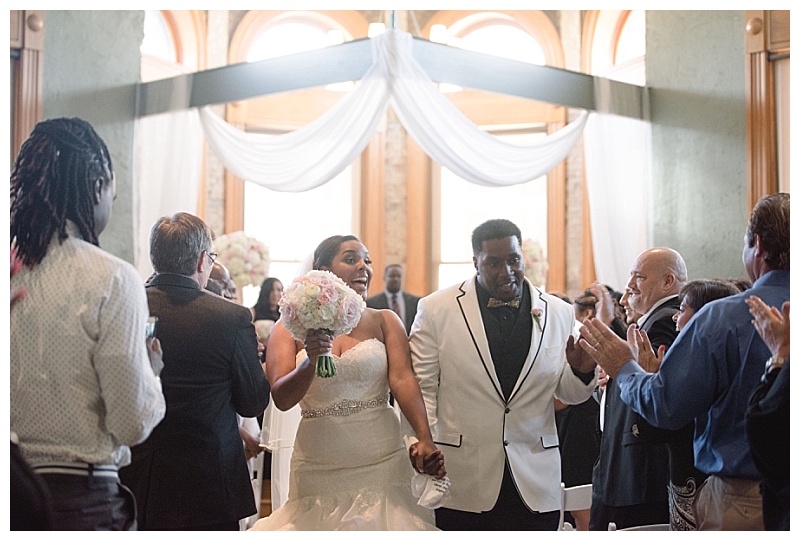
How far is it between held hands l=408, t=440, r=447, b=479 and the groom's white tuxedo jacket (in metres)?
0.29

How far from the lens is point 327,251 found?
3.81m

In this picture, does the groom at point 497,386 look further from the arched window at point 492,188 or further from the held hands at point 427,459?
the arched window at point 492,188

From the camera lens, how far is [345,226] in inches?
445

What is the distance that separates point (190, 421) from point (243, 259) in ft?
16.8

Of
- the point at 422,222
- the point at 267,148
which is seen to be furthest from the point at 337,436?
the point at 422,222

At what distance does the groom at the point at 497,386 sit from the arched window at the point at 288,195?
7356 millimetres

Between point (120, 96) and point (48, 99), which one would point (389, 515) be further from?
point (120, 96)

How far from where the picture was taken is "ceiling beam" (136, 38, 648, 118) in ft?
24.1

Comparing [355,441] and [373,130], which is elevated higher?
[373,130]

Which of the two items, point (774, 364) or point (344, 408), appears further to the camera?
point (344, 408)

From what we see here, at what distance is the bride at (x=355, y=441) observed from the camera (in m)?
3.47

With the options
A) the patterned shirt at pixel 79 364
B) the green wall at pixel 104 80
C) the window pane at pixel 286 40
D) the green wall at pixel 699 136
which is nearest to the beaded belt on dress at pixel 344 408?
the patterned shirt at pixel 79 364

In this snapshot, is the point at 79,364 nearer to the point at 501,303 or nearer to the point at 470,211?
the point at 501,303

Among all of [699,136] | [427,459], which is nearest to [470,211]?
[699,136]
